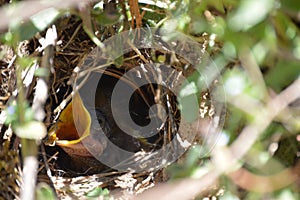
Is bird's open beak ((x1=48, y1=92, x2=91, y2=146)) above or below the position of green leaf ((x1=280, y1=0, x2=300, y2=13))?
below

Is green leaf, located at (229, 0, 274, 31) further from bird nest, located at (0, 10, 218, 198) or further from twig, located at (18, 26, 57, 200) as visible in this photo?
bird nest, located at (0, 10, 218, 198)

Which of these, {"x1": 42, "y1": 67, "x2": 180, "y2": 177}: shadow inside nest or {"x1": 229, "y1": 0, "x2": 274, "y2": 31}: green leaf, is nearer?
{"x1": 229, "y1": 0, "x2": 274, "y2": 31}: green leaf

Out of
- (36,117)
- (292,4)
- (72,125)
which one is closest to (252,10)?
(292,4)

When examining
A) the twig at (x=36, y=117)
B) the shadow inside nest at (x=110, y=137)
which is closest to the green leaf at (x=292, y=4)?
the twig at (x=36, y=117)

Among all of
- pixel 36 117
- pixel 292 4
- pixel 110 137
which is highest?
pixel 292 4

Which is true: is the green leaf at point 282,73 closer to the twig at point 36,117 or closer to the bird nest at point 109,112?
the twig at point 36,117

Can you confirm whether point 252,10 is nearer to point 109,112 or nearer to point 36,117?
point 36,117

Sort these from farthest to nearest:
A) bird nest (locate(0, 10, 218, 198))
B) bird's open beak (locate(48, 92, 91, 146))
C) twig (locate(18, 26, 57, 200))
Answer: bird's open beak (locate(48, 92, 91, 146)), bird nest (locate(0, 10, 218, 198)), twig (locate(18, 26, 57, 200))

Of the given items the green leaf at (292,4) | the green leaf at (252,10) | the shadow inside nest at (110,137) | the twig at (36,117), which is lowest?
the shadow inside nest at (110,137)

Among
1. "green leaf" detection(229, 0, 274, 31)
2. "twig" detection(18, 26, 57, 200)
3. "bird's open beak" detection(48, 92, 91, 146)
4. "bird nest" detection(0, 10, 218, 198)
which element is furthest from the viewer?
"bird's open beak" detection(48, 92, 91, 146)

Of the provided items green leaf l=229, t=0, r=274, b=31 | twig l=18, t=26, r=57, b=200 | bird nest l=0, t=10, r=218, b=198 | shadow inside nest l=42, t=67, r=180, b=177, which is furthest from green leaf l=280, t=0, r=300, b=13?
shadow inside nest l=42, t=67, r=180, b=177

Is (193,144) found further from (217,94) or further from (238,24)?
(238,24)

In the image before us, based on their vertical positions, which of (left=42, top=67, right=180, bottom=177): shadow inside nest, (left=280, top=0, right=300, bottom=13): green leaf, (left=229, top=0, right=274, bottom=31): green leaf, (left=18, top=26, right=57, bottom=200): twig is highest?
(left=229, top=0, right=274, bottom=31): green leaf

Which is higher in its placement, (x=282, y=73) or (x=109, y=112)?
(x=282, y=73)
